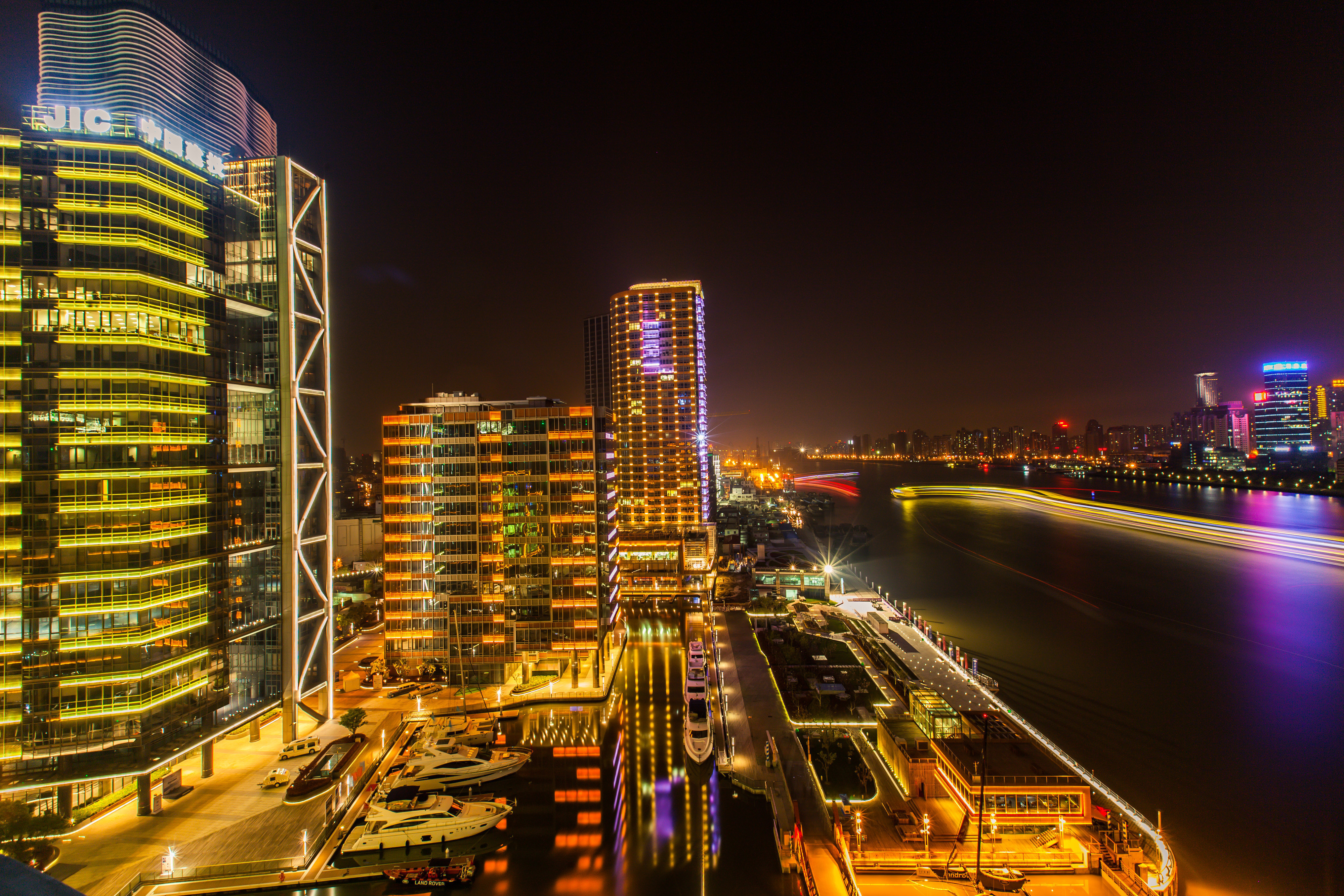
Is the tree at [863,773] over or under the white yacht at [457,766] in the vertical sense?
under

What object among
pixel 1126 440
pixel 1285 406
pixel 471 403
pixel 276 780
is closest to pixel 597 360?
pixel 471 403

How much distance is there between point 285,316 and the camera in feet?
65.9

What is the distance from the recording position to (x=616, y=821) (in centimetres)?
1689

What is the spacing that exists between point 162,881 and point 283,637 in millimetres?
7296

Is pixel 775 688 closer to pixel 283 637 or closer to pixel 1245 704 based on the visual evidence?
pixel 283 637

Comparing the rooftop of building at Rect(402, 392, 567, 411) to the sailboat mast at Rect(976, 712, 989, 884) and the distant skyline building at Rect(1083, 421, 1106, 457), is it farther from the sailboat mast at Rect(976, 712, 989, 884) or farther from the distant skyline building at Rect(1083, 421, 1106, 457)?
the distant skyline building at Rect(1083, 421, 1106, 457)

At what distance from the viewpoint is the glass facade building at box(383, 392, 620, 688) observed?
25.3 meters

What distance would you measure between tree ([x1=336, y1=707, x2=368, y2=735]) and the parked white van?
3.96 ft

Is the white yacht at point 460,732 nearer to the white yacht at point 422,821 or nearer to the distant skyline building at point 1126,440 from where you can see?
the white yacht at point 422,821

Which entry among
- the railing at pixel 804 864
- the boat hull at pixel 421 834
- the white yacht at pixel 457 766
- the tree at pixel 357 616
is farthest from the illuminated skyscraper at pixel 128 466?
the tree at pixel 357 616

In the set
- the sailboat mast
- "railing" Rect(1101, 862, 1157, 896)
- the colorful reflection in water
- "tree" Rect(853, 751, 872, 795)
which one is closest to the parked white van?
the colorful reflection in water

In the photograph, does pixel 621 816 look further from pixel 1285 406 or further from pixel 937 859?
pixel 1285 406

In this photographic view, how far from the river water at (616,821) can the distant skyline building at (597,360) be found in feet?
214

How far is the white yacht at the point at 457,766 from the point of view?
17766mm
